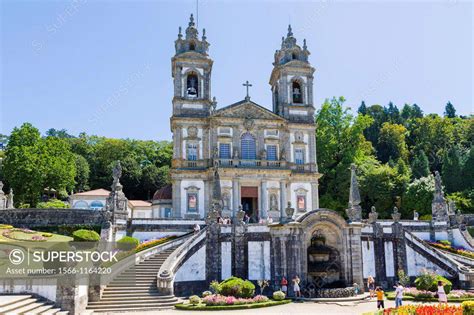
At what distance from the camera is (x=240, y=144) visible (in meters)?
41.8

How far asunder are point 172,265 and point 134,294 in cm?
272

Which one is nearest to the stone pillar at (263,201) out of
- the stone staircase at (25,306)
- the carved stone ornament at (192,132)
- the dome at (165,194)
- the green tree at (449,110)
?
the carved stone ornament at (192,132)

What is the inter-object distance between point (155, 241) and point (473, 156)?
1609 inches

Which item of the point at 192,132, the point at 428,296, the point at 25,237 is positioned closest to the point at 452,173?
the point at 192,132

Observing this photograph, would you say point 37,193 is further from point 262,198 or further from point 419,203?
point 419,203

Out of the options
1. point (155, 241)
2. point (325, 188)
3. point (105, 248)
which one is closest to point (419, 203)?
point (325, 188)

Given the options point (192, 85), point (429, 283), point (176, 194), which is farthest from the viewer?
point (192, 85)

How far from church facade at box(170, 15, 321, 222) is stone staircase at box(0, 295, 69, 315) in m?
22.7

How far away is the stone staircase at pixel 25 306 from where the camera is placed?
49.0 ft

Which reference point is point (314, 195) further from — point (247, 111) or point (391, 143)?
point (391, 143)

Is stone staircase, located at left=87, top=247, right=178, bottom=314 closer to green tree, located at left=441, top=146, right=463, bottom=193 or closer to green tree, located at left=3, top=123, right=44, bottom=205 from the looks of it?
green tree, located at left=3, top=123, right=44, bottom=205

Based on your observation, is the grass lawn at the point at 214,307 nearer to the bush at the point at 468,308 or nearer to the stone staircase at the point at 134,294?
the stone staircase at the point at 134,294

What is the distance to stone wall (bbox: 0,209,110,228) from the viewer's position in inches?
1287

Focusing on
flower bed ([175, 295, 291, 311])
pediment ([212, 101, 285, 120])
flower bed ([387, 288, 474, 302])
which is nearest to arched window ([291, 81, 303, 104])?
pediment ([212, 101, 285, 120])
